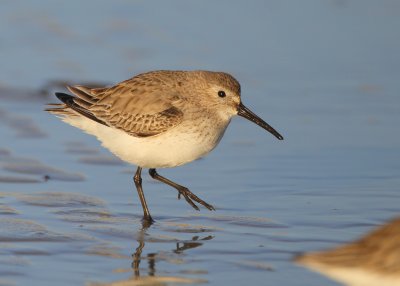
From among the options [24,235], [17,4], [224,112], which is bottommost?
[24,235]

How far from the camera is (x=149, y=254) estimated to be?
29.4 feet

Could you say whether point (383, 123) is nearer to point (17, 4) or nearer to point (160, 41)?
point (160, 41)

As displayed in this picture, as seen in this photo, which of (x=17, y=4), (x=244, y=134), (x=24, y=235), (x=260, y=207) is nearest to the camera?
(x=24, y=235)

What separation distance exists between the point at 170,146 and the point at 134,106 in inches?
30.1

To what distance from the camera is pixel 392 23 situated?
16.6 metres

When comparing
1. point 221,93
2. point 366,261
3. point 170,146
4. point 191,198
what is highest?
point 221,93

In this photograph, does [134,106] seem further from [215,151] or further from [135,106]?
[215,151]

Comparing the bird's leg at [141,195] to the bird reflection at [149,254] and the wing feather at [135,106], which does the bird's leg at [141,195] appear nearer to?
the bird reflection at [149,254]

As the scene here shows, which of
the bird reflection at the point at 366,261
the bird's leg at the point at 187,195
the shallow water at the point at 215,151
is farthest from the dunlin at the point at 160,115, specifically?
the bird reflection at the point at 366,261

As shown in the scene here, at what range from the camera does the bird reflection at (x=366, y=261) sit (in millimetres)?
6621

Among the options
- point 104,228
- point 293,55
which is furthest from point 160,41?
point 104,228

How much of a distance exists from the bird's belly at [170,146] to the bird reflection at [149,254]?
0.73 m

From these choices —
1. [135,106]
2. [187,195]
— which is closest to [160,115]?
[135,106]

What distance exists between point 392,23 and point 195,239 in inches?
318
